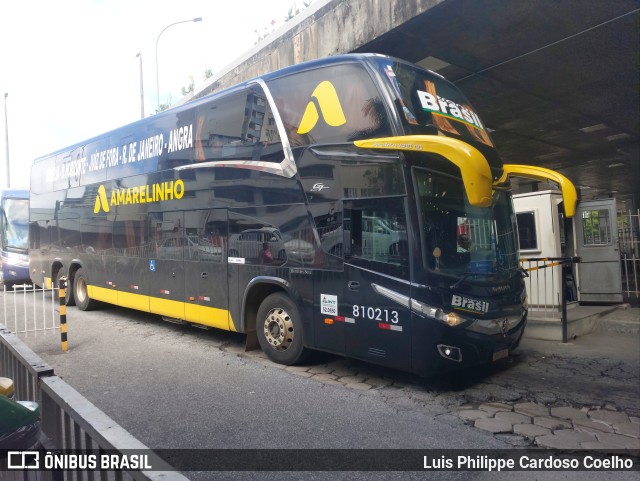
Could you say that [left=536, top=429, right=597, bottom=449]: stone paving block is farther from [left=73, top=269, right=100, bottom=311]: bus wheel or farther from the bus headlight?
[left=73, top=269, right=100, bottom=311]: bus wheel

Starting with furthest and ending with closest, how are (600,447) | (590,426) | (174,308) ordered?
(174,308), (590,426), (600,447)

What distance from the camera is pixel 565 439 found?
14.0 ft

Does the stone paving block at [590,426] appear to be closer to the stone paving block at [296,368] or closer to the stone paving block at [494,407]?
the stone paving block at [494,407]

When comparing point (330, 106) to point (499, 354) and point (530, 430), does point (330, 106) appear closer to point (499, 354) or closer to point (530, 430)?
point (499, 354)

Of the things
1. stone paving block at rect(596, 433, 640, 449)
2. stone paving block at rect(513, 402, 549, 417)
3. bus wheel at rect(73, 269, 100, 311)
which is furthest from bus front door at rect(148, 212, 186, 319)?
stone paving block at rect(596, 433, 640, 449)

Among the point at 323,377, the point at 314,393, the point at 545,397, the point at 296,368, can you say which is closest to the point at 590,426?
the point at 545,397

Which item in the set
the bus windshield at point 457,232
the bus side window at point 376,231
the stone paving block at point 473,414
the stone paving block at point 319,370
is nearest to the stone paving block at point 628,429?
the stone paving block at point 473,414

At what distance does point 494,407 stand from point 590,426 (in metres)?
0.89

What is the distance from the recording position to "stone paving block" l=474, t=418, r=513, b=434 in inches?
175

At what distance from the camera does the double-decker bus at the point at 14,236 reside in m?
17.6

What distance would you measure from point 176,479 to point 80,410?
879 millimetres

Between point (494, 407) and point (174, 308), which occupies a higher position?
point (174, 308)

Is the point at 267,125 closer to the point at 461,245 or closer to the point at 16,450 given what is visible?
the point at 461,245

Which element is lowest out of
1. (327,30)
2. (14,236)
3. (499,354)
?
(499,354)
